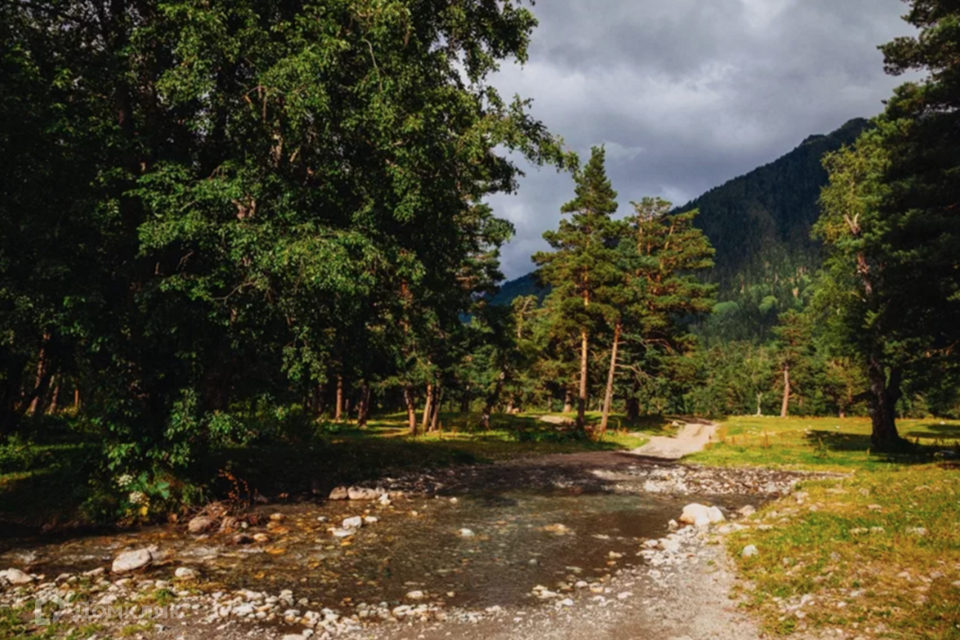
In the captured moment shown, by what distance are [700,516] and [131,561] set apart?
44.9 feet

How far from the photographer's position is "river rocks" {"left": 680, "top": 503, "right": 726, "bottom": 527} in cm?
1438

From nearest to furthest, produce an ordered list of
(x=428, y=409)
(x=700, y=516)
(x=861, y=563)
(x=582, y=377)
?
(x=861, y=563), (x=700, y=516), (x=428, y=409), (x=582, y=377)

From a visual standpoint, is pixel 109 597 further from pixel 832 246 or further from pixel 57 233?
pixel 832 246

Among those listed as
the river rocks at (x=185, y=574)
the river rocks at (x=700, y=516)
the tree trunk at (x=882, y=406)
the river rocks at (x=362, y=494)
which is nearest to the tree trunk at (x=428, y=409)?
the river rocks at (x=362, y=494)

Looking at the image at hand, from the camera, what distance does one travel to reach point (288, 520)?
46.5 feet

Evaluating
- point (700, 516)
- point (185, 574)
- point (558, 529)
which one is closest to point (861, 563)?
point (700, 516)

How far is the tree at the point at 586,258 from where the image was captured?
4038cm

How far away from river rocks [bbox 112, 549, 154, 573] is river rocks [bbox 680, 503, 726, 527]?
13.2 metres

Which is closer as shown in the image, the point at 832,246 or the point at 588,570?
the point at 588,570

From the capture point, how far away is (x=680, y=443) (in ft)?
131

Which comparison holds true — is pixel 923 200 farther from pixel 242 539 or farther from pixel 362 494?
pixel 242 539

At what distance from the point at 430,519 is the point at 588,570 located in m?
5.69

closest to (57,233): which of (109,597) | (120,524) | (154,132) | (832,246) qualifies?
(154,132)

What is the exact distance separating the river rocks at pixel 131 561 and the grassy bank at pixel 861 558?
1075 cm
